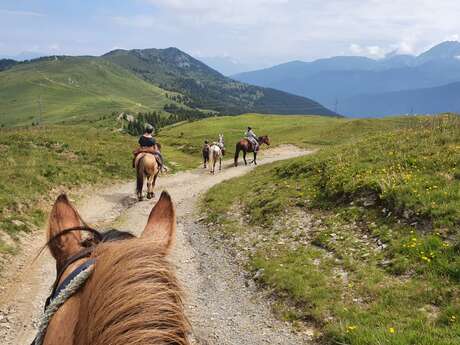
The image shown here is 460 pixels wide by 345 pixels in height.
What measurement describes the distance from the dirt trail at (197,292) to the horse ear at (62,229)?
6.29 feet

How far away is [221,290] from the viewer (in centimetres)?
1090

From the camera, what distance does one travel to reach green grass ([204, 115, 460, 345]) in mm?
7840

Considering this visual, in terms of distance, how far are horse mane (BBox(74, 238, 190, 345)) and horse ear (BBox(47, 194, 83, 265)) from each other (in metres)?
0.64

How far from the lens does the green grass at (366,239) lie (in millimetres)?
7840

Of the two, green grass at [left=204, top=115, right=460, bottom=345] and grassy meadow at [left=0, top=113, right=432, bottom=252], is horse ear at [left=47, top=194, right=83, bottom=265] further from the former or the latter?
grassy meadow at [left=0, top=113, right=432, bottom=252]

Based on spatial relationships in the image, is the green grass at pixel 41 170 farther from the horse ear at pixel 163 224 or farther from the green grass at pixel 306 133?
the green grass at pixel 306 133

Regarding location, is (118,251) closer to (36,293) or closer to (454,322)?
(454,322)

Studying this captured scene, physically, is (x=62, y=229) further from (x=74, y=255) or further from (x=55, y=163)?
(x=55, y=163)

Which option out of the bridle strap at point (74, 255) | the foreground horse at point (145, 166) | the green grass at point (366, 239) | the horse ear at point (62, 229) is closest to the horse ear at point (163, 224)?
the bridle strap at point (74, 255)

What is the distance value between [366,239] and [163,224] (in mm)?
10030

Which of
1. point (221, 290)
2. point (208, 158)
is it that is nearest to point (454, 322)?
point (221, 290)

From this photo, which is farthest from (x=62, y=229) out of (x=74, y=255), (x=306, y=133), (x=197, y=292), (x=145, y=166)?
(x=306, y=133)

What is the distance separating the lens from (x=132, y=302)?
1.65 m

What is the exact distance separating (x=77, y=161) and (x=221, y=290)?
1672 centimetres
